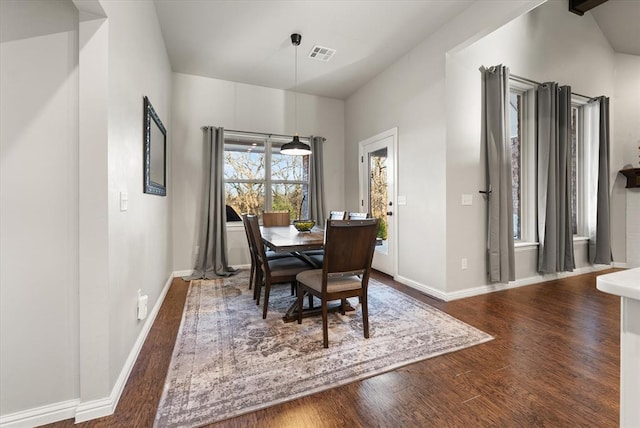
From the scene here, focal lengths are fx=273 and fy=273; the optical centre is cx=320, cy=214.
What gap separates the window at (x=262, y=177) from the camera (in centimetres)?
454

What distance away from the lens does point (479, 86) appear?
318 cm

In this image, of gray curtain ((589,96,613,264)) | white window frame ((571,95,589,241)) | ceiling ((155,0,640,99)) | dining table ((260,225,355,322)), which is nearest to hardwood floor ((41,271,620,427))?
dining table ((260,225,355,322))

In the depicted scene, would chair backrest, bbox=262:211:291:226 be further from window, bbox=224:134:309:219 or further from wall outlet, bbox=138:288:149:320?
wall outlet, bbox=138:288:149:320

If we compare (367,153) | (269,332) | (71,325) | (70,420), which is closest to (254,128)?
(367,153)

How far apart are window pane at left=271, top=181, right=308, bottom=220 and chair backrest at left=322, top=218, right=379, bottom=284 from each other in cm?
284

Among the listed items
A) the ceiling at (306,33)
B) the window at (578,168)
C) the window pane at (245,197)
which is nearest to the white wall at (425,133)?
the ceiling at (306,33)

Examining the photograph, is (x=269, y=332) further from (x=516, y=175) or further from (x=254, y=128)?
(x=516, y=175)

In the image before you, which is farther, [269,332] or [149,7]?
[149,7]

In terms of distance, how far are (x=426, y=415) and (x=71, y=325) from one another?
1.88 meters

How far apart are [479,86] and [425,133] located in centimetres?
79

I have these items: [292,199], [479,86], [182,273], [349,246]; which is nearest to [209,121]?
[292,199]

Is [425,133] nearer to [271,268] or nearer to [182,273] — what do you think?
[271,268]

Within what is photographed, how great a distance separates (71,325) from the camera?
1394mm

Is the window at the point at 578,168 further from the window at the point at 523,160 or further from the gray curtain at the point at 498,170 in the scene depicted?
the gray curtain at the point at 498,170
